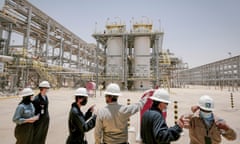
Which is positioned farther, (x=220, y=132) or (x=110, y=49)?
(x=110, y=49)

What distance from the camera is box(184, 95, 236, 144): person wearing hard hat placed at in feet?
5.72

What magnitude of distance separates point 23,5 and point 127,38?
51.2 ft

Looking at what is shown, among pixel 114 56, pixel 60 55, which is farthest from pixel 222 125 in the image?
pixel 60 55

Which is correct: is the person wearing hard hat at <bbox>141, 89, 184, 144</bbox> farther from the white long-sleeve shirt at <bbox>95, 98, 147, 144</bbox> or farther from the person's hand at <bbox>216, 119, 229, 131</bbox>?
the person's hand at <bbox>216, 119, 229, 131</bbox>

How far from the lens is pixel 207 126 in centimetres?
180

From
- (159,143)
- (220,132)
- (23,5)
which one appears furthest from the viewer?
(23,5)

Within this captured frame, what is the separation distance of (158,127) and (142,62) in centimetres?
2008

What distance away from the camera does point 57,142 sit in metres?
3.67

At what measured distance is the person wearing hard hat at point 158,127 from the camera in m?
1.49

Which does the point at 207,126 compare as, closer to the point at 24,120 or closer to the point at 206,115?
the point at 206,115

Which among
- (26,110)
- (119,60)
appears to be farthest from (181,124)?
(119,60)

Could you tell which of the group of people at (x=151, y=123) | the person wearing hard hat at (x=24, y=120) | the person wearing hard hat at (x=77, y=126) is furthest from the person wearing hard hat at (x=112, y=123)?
the person wearing hard hat at (x=24, y=120)

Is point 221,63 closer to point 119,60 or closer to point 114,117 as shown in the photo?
point 119,60

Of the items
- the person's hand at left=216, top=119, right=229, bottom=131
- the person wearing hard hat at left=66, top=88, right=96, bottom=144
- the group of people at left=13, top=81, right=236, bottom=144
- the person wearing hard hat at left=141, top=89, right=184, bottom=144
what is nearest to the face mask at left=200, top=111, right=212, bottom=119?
the group of people at left=13, top=81, right=236, bottom=144
